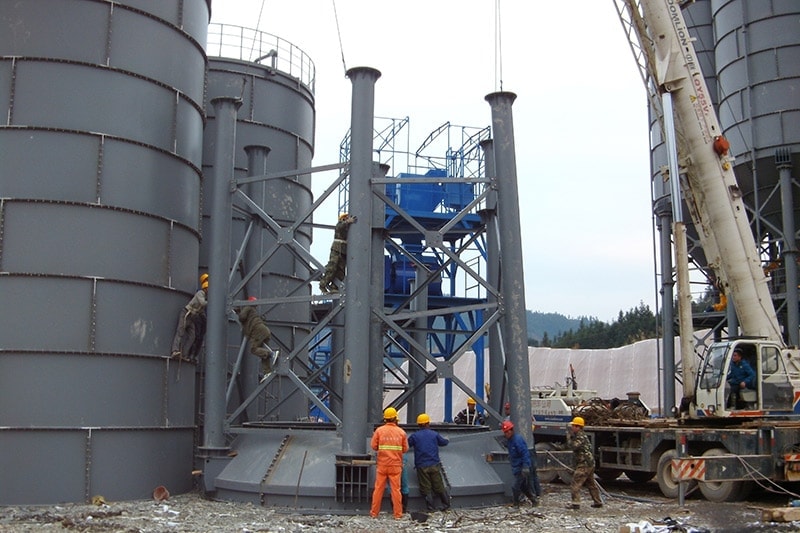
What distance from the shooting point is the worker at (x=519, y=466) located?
11.7 metres

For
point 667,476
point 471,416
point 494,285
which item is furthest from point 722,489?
point 471,416

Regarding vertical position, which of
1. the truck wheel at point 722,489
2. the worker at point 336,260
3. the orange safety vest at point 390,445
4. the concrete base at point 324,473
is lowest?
the truck wheel at point 722,489

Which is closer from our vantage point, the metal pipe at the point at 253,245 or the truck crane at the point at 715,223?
the truck crane at the point at 715,223

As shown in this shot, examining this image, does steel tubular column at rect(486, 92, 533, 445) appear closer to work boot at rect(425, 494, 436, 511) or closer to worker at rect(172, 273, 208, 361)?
work boot at rect(425, 494, 436, 511)

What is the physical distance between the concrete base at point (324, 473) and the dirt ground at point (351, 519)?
0.20 meters

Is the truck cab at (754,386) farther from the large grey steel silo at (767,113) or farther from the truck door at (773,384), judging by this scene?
the large grey steel silo at (767,113)

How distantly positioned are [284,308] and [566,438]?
629 cm

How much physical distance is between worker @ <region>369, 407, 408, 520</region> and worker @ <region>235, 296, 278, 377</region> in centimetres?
265

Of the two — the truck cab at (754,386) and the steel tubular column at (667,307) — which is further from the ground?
the steel tubular column at (667,307)

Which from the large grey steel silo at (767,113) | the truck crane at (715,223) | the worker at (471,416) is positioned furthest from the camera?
the worker at (471,416)

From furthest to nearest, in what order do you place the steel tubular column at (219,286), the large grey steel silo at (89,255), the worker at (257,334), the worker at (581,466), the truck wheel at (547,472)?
the truck wheel at (547,472) < the worker at (257,334) < the steel tubular column at (219,286) < the worker at (581,466) < the large grey steel silo at (89,255)

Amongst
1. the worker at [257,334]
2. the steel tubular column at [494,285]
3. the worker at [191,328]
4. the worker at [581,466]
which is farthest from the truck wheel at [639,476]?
the worker at [191,328]

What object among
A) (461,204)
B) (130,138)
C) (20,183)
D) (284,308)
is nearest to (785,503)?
(284,308)

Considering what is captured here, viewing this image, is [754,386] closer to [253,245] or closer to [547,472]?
[547,472]
